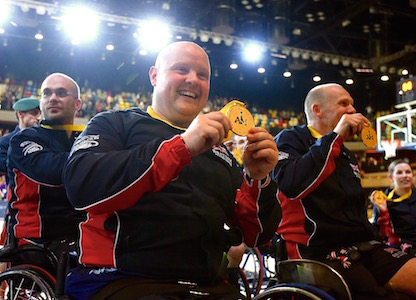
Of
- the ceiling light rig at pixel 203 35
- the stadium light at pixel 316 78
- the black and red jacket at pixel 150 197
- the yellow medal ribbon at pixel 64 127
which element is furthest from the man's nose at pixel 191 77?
the stadium light at pixel 316 78

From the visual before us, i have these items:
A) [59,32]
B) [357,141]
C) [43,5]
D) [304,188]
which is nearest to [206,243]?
[304,188]

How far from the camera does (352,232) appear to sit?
6.19 ft

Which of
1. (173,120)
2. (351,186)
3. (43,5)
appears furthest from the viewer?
(43,5)

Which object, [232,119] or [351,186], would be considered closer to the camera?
[232,119]

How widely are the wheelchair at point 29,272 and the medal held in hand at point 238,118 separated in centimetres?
98

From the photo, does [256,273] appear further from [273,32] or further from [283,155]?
[273,32]

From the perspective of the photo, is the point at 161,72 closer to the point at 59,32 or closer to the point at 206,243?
the point at 206,243

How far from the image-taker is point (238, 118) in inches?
47.2

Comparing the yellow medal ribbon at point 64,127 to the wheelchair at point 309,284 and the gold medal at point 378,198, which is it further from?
the gold medal at point 378,198

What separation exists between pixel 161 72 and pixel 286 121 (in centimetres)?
1235

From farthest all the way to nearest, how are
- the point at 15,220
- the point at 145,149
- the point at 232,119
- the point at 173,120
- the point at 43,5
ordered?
1. the point at 43,5
2. the point at 15,220
3. the point at 173,120
4. the point at 232,119
5. the point at 145,149

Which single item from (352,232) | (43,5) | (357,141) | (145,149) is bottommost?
(352,232)

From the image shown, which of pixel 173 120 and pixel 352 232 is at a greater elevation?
pixel 173 120

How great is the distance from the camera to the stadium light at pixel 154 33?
28.3 ft
